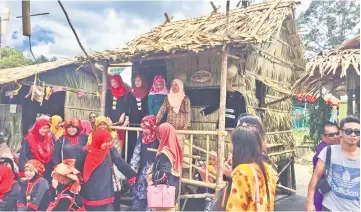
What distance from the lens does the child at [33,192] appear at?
4402mm

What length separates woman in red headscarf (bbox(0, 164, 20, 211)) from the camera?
483cm

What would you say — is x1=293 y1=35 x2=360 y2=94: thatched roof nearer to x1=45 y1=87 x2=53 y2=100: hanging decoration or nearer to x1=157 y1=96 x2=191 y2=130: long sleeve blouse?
x1=157 y1=96 x2=191 y2=130: long sleeve blouse

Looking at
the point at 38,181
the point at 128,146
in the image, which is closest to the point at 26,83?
the point at 128,146

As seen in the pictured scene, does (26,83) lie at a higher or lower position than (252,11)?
lower

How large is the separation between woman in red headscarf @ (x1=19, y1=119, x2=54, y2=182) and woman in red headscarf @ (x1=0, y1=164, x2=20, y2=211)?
190 mm

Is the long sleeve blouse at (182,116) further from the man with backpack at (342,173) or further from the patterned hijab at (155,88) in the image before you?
the man with backpack at (342,173)

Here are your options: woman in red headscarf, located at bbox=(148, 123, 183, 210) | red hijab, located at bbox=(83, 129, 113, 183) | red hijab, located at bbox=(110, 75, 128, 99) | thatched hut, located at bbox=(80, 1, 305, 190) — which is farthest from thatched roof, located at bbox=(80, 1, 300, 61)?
red hijab, located at bbox=(83, 129, 113, 183)

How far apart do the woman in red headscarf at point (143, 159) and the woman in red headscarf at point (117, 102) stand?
3.67 ft

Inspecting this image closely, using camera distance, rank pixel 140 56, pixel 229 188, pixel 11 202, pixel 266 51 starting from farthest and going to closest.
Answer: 1. pixel 266 51
2. pixel 140 56
3. pixel 11 202
4. pixel 229 188

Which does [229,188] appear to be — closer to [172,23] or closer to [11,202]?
[11,202]

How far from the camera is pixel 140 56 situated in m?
5.90

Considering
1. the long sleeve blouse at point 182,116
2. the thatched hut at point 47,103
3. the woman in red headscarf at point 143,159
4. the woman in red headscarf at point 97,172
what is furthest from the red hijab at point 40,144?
the thatched hut at point 47,103

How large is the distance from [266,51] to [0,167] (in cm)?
514

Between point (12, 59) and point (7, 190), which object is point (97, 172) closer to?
point (7, 190)
